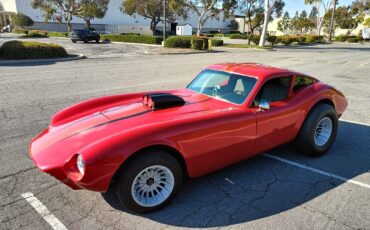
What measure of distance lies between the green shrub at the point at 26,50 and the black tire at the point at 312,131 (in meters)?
16.2

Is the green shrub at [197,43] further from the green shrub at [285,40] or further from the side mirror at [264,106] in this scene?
the side mirror at [264,106]

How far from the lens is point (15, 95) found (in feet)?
26.6

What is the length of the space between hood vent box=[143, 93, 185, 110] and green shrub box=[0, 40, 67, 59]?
15222 millimetres

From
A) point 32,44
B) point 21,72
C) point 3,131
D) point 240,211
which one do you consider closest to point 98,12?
point 32,44

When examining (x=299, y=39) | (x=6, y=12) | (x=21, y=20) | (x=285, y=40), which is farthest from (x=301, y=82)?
(x=6, y=12)

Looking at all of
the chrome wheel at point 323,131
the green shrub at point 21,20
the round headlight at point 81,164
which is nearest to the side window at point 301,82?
the chrome wheel at point 323,131

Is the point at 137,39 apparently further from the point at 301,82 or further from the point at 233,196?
the point at 233,196

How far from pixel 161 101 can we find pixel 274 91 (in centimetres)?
157

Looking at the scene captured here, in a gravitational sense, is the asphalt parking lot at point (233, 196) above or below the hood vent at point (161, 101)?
below

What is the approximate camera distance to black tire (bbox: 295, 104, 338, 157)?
436 centimetres

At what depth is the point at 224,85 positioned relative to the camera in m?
4.23

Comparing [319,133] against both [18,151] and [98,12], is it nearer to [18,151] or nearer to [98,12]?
[18,151]

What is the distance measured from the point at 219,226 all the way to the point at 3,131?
4205 millimetres

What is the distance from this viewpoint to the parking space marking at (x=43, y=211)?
2.91 metres
